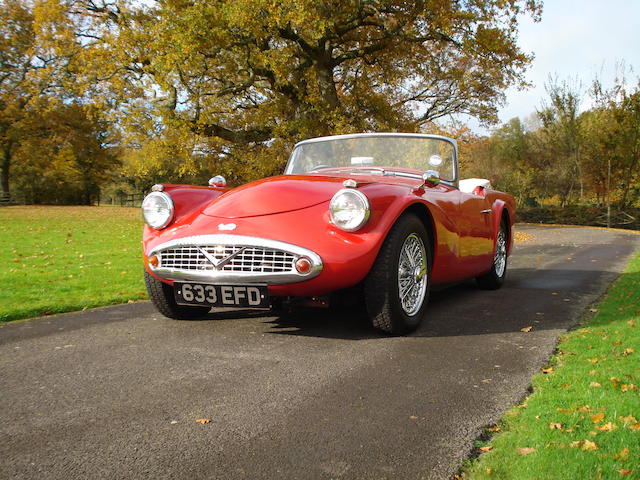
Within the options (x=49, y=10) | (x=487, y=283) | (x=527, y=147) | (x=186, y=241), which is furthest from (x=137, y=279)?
(x=527, y=147)

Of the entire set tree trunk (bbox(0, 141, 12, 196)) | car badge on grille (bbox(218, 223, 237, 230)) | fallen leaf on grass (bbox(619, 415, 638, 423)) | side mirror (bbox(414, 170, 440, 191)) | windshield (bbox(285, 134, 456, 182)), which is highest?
tree trunk (bbox(0, 141, 12, 196))

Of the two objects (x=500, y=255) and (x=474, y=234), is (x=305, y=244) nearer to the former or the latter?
(x=474, y=234)

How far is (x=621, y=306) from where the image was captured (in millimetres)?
5094

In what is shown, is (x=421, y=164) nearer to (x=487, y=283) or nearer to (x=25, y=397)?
(x=487, y=283)

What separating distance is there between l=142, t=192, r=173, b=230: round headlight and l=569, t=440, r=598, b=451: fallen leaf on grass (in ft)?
10.2

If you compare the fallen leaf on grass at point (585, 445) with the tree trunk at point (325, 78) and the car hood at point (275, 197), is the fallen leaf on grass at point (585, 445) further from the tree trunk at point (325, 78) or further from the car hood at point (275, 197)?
the tree trunk at point (325, 78)

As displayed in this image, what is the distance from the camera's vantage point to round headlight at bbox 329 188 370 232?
3.62m

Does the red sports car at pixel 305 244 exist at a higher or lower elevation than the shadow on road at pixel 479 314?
higher

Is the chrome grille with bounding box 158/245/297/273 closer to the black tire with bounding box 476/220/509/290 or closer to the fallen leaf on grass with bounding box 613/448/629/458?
the fallen leaf on grass with bounding box 613/448/629/458

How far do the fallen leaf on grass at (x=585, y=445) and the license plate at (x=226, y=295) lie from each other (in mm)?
2010

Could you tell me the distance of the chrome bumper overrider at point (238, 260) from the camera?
3.56 m

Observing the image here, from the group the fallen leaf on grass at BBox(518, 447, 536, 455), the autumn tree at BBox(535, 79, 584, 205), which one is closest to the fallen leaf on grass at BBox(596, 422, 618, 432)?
the fallen leaf on grass at BBox(518, 447, 536, 455)

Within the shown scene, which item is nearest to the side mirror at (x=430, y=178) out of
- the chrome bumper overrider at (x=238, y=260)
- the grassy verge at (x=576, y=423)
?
the chrome bumper overrider at (x=238, y=260)

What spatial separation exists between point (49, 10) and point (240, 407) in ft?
67.9
